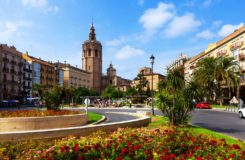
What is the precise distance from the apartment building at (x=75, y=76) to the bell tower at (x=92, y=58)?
4118 mm

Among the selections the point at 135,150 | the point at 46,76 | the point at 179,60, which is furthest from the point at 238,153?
the point at 179,60

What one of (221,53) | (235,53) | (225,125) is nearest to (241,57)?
(235,53)

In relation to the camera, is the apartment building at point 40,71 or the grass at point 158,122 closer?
the grass at point 158,122

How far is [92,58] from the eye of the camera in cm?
15262

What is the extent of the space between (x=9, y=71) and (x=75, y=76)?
59818 millimetres

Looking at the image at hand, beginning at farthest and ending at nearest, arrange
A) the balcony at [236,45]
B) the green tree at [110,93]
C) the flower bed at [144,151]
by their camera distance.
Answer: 1. the green tree at [110,93]
2. the balcony at [236,45]
3. the flower bed at [144,151]

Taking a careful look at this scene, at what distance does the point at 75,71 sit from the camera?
5369 inches

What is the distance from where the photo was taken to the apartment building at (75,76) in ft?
424

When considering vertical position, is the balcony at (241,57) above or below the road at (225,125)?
above

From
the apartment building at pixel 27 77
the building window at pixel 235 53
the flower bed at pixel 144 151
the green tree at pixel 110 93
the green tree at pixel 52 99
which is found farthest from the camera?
the apartment building at pixel 27 77

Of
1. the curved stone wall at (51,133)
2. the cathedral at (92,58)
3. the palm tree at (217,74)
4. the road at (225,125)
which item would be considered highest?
the cathedral at (92,58)

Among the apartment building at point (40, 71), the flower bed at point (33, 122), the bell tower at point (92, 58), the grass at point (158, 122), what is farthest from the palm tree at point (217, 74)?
the bell tower at point (92, 58)

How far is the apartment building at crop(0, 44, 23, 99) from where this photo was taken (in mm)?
74125

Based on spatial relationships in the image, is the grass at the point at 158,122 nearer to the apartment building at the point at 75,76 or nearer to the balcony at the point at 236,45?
the balcony at the point at 236,45
